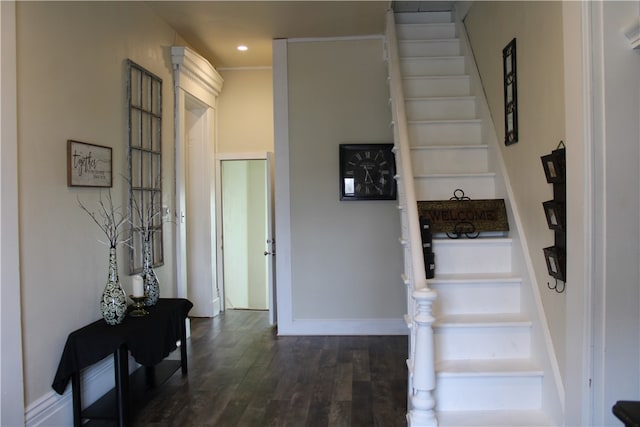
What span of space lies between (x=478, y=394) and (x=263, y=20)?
11.3 ft

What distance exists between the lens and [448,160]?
342cm

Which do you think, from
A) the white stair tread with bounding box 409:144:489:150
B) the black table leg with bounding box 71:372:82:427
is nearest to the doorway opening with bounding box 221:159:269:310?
the white stair tread with bounding box 409:144:489:150

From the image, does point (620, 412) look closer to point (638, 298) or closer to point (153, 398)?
point (638, 298)

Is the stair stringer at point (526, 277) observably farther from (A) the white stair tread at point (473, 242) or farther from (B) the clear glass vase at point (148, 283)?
(B) the clear glass vase at point (148, 283)

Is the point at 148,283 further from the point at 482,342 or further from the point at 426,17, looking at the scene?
the point at 426,17

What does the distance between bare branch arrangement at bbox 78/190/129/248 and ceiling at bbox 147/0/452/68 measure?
175cm

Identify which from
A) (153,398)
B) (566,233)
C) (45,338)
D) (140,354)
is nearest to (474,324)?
(566,233)

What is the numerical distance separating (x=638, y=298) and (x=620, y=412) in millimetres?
505

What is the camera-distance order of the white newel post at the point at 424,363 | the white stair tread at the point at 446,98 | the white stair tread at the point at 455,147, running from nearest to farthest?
the white newel post at the point at 424,363
the white stair tread at the point at 455,147
the white stair tread at the point at 446,98

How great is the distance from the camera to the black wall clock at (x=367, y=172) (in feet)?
14.4

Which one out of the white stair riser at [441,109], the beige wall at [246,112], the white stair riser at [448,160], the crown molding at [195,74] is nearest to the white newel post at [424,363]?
the white stair riser at [448,160]

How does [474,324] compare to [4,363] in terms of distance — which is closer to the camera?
[4,363]

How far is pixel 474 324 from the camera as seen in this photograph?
2.50 meters

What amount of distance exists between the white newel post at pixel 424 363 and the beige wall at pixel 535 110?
712 mm
